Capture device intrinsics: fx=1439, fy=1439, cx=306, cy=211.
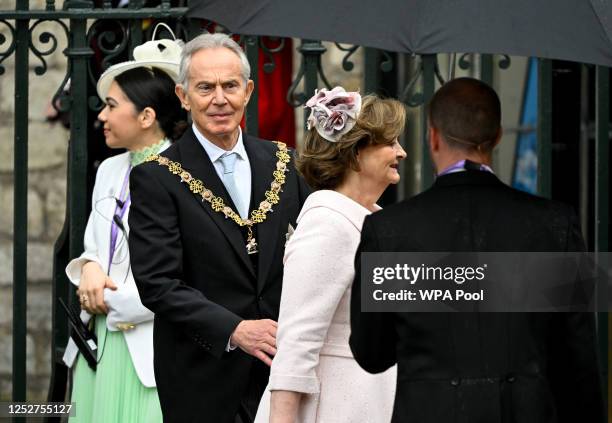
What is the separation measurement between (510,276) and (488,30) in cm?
60

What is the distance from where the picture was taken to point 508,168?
27.8 feet

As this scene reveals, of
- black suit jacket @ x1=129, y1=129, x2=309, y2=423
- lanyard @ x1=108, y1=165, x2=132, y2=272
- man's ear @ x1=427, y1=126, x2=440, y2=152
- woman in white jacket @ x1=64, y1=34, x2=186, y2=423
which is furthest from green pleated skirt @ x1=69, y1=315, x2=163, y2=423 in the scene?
man's ear @ x1=427, y1=126, x2=440, y2=152

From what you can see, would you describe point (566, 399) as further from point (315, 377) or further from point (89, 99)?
point (89, 99)

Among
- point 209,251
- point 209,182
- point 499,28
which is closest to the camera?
point 499,28

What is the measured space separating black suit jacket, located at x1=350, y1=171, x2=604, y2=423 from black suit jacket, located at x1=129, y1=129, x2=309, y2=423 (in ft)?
3.77

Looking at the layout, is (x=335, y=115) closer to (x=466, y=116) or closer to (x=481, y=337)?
(x=466, y=116)

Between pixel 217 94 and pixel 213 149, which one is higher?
pixel 217 94

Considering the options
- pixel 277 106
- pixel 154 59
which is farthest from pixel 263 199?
pixel 277 106

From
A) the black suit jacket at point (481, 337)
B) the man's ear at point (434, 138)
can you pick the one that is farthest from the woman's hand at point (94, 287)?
the man's ear at point (434, 138)

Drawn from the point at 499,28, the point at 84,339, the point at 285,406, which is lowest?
the point at 285,406

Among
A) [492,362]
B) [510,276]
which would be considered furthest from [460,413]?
[510,276]

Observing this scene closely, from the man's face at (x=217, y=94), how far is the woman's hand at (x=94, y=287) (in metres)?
0.84

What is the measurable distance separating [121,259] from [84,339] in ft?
1.11

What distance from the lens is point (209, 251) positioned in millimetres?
4422
